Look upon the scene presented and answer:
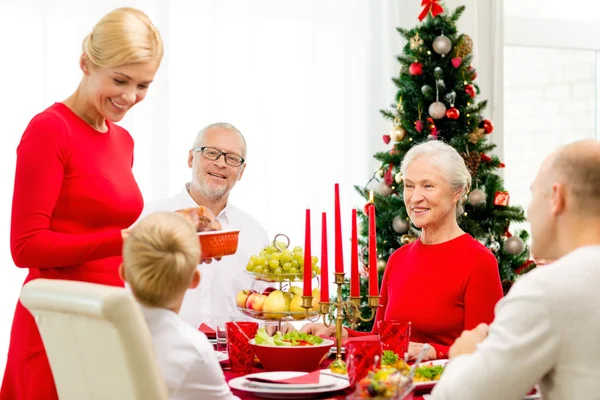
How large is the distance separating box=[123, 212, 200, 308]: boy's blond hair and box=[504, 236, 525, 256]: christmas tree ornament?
9.09 ft

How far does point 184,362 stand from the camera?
70.1 inches

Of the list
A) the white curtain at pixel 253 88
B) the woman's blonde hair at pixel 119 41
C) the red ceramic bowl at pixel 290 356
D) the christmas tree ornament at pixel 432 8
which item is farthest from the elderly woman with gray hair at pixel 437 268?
the white curtain at pixel 253 88

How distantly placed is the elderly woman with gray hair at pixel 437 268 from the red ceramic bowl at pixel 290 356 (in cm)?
35

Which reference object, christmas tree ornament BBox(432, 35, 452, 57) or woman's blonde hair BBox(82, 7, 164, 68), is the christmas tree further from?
woman's blonde hair BBox(82, 7, 164, 68)

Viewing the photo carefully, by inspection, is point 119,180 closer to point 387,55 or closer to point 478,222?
point 478,222

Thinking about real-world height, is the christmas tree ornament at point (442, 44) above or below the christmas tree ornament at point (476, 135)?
above

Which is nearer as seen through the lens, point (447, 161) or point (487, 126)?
point (447, 161)

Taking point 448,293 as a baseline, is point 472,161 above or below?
above

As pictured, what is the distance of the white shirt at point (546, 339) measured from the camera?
1534mm

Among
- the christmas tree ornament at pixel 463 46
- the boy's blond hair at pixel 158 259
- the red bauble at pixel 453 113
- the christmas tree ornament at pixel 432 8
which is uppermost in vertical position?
the christmas tree ornament at pixel 432 8

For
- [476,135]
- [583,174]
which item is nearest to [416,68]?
[476,135]

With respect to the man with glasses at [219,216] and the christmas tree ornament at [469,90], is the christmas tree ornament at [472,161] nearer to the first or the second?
the christmas tree ornament at [469,90]

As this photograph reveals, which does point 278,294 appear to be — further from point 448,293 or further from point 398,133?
point 398,133

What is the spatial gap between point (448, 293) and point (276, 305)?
2.32 ft
